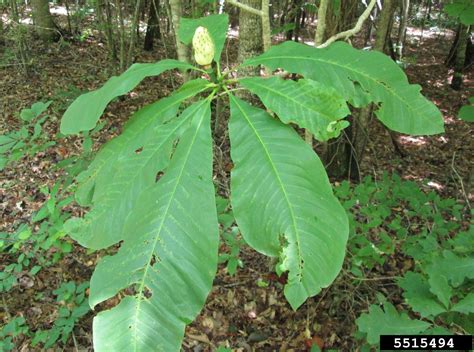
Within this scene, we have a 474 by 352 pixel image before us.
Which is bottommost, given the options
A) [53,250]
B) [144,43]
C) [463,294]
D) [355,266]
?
[53,250]

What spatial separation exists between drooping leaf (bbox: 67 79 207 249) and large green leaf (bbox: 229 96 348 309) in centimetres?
25

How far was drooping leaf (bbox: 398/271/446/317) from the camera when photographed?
1.54 metres

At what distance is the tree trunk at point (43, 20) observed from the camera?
22.4ft

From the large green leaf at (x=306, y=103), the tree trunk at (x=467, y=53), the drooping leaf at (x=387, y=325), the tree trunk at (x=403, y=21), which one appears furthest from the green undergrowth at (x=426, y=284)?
the tree trunk at (x=467, y=53)

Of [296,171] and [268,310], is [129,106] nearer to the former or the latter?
[268,310]

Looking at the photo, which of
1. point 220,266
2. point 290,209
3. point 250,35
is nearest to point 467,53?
point 250,35

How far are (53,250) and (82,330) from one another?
0.84 meters

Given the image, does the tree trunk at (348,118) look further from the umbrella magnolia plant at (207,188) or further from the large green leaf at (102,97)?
the large green leaf at (102,97)

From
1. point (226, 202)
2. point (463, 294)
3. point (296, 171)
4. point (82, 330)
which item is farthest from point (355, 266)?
point (82, 330)

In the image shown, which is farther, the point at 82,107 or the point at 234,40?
the point at 234,40

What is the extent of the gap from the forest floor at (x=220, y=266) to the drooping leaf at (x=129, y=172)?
5.56ft

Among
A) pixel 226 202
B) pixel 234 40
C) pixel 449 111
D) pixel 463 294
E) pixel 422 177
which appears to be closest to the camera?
pixel 463 294

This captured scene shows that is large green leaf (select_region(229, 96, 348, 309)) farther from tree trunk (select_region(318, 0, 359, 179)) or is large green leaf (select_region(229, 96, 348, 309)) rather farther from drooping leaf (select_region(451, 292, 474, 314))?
tree trunk (select_region(318, 0, 359, 179))

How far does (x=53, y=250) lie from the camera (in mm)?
3158
